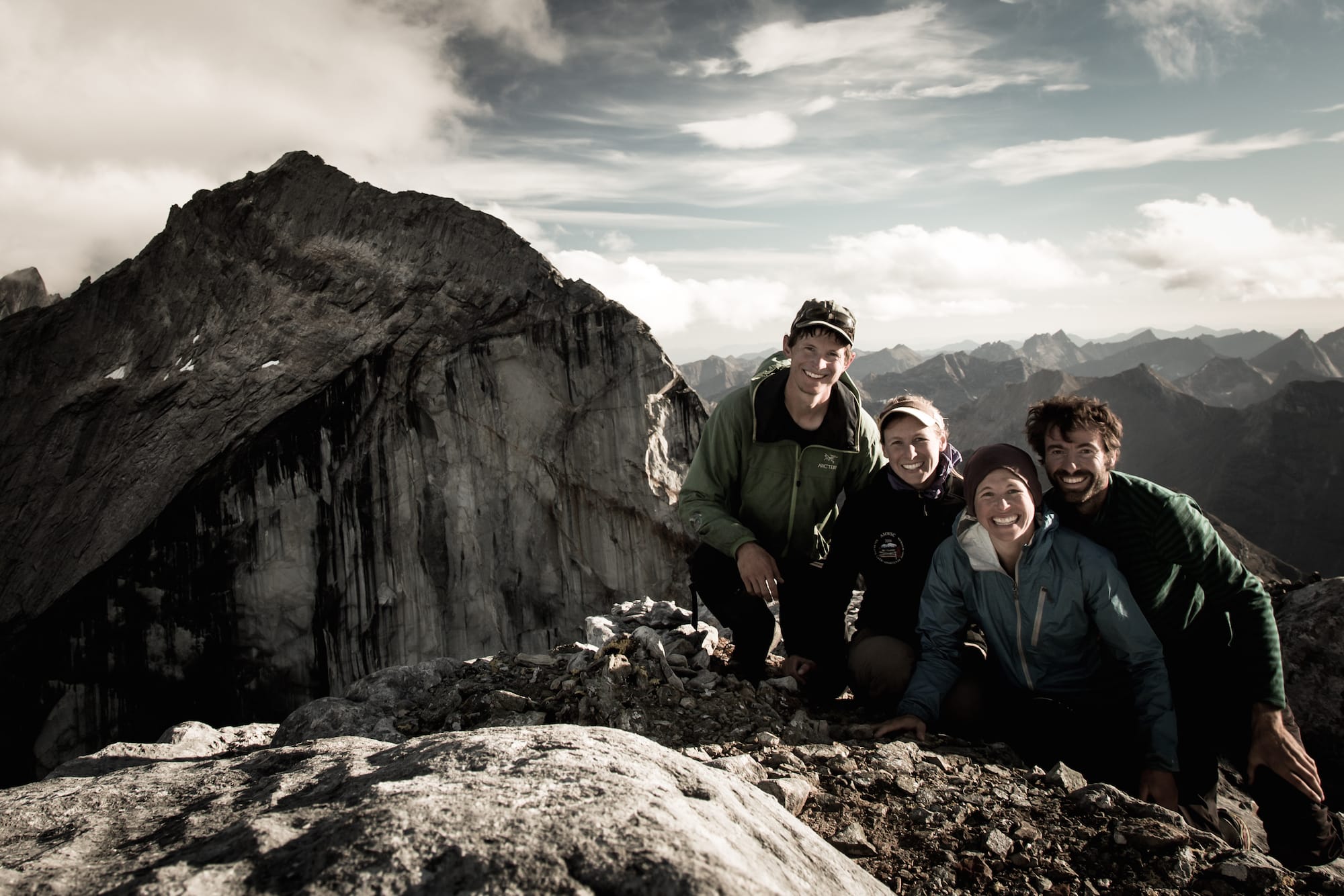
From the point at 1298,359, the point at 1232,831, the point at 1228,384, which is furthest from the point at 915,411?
the point at 1298,359

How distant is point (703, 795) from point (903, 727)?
9.71 ft

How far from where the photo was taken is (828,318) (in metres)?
5.85

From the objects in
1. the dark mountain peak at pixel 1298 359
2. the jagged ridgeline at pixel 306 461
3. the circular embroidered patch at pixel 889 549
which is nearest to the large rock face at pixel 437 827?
the circular embroidered patch at pixel 889 549

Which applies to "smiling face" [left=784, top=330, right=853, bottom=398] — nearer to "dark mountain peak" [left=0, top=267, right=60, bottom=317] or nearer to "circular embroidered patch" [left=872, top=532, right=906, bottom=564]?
"circular embroidered patch" [left=872, top=532, right=906, bottom=564]

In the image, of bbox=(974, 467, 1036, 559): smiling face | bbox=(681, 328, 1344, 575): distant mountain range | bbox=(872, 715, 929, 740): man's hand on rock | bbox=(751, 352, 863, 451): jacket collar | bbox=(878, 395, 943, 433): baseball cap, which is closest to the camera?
bbox=(974, 467, 1036, 559): smiling face

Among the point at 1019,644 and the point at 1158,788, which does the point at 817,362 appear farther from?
the point at 1158,788

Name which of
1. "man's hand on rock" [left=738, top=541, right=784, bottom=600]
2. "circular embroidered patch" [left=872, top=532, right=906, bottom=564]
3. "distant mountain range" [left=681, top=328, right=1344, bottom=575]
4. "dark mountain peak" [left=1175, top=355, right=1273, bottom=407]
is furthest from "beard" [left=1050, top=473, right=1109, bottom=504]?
"dark mountain peak" [left=1175, top=355, right=1273, bottom=407]

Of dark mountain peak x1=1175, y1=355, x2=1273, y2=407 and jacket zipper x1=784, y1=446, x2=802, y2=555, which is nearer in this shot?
jacket zipper x1=784, y1=446, x2=802, y2=555

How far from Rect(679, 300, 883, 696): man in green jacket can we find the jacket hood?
1.27m

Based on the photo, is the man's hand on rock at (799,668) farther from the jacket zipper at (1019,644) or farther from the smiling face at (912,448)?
the smiling face at (912,448)

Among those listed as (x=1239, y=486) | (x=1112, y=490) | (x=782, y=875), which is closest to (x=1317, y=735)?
(x=1112, y=490)

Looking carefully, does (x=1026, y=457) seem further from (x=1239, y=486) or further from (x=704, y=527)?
(x=1239, y=486)

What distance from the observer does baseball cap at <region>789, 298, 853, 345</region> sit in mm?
5805

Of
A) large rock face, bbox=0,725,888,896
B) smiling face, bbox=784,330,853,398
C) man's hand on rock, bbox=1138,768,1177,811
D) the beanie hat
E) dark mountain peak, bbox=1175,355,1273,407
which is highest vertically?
dark mountain peak, bbox=1175,355,1273,407
